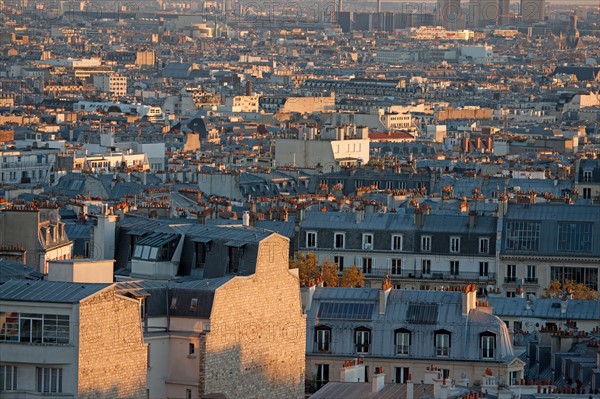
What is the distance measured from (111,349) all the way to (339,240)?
62.6 feet

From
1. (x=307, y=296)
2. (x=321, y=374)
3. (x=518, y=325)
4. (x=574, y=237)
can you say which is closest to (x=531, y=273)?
(x=574, y=237)

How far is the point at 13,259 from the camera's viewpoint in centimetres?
3002

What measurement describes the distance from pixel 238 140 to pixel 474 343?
71.8 meters

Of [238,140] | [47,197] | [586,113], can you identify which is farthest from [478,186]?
[586,113]

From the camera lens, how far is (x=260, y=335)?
2592 cm

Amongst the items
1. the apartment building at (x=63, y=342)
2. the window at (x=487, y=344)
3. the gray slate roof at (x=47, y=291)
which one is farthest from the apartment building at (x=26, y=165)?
the apartment building at (x=63, y=342)

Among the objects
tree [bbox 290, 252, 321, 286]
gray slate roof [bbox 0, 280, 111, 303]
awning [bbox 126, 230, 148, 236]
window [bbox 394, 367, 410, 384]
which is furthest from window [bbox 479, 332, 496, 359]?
gray slate roof [bbox 0, 280, 111, 303]

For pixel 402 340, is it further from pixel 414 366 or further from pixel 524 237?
pixel 524 237

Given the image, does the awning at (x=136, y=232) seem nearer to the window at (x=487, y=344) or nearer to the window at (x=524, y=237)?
the window at (x=487, y=344)

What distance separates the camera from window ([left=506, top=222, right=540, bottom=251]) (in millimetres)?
41375

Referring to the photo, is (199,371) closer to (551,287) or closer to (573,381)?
(573,381)

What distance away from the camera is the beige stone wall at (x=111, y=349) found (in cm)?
2270

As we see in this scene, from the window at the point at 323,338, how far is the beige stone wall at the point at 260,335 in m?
2.66

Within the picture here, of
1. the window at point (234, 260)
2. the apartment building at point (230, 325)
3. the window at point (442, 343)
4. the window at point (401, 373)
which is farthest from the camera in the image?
the window at point (442, 343)
